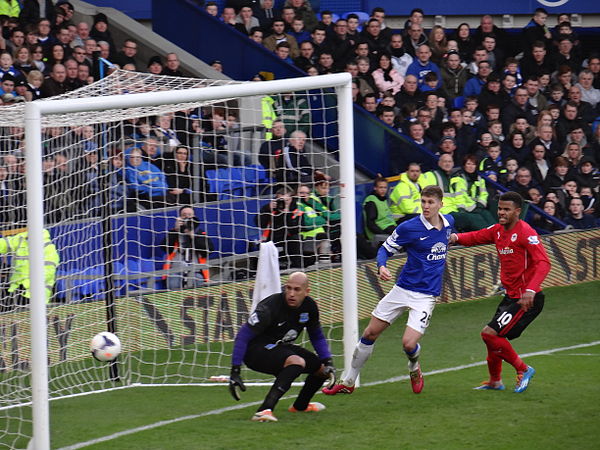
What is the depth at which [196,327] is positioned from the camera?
432 inches

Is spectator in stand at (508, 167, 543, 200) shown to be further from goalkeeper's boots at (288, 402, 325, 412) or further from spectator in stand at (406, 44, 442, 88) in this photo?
goalkeeper's boots at (288, 402, 325, 412)

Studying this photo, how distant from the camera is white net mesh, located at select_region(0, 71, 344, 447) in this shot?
9562 mm

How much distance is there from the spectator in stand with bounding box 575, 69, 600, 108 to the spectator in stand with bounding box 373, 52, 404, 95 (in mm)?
3178

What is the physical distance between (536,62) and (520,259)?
9.04 meters

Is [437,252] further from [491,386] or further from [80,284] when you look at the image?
[80,284]

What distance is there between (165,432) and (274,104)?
561 centimetres

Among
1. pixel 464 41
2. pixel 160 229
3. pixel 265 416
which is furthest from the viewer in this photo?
pixel 464 41

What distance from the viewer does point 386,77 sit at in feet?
51.1

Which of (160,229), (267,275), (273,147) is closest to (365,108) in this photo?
(273,147)

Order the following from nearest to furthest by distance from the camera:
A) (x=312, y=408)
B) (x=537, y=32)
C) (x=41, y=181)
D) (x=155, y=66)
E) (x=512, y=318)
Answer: (x=41, y=181)
(x=312, y=408)
(x=512, y=318)
(x=155, y=66)
(x=537, y=32)

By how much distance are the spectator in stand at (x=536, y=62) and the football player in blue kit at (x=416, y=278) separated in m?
8.84

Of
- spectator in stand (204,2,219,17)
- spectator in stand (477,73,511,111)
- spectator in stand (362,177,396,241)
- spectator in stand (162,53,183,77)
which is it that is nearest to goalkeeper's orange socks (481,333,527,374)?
spectator in stand (362,177,396,241)

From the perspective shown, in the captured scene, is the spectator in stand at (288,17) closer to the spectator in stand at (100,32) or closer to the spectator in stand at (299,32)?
the spectator in stand at (299,32)

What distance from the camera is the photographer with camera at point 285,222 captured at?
11016 mm
